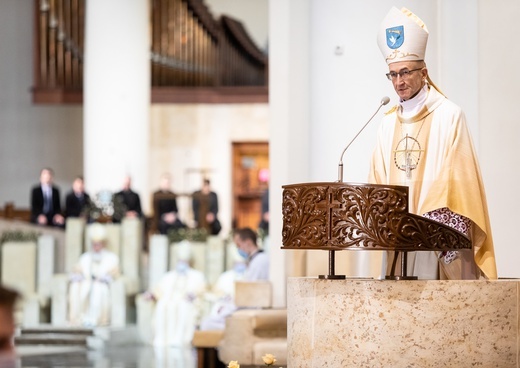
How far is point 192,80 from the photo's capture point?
2200 centimetres

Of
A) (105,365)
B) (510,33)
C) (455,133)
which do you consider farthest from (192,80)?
(455,133)

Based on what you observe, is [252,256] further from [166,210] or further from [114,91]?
[114,91]

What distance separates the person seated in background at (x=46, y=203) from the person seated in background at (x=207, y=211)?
201 centimetres

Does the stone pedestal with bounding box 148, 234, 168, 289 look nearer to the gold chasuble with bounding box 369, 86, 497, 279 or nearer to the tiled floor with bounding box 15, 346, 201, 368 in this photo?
the tiled floor with bounding box 15, 346, 201, 368

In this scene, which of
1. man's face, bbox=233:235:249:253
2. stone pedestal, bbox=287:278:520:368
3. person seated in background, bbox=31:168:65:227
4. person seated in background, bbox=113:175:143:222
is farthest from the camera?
person seated in background, bbox=31:168:65:227

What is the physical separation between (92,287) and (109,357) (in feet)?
7.86

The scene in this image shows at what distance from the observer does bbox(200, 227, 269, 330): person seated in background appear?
1053 cm

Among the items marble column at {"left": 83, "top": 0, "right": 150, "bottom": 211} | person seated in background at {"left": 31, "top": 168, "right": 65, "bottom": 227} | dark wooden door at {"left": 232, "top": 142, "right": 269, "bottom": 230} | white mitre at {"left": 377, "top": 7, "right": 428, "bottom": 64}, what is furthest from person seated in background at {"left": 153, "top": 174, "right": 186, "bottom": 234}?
white mitre at {"left": 377, "top": 7, "right": 428, "bottom": 64}

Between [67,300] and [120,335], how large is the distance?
977 mm

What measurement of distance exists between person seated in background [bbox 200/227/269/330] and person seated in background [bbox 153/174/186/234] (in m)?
5.50

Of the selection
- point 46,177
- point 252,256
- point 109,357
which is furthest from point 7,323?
point 46,177

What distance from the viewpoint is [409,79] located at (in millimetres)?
5445

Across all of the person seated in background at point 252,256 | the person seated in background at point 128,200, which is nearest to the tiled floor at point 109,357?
the person seated in background at point 252,256

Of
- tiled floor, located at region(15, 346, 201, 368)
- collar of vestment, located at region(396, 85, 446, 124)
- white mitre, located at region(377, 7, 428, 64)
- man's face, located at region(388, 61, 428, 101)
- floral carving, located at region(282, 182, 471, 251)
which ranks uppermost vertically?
white mitre, located at region(377, 7, 428, 64)
